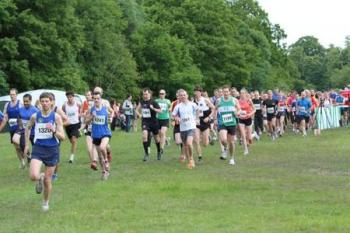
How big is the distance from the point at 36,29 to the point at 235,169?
40.6m

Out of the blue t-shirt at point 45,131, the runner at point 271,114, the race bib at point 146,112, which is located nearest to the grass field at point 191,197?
the blue t-shirt at point 45,131

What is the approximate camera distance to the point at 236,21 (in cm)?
8950

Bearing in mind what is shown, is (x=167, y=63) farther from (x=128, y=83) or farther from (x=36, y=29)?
(x=36, y=29)

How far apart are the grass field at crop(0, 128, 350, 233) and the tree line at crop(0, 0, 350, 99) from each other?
35102mm

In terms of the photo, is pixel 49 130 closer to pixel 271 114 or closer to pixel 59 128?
pixel 59 128

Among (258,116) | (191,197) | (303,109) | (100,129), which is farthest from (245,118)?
(191,197)

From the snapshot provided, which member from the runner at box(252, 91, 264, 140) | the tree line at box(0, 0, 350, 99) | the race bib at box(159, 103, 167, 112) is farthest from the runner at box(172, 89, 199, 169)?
the tree line at box(0, 0, 350, 99)

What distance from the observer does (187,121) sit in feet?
59.4

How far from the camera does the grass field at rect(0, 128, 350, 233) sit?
402 inches

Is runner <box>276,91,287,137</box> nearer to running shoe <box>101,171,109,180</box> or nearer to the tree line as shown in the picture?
running shoe <box>101,171,109,180</box>

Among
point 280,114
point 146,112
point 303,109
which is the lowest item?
point 280,114

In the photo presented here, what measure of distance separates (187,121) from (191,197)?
5.36 metres

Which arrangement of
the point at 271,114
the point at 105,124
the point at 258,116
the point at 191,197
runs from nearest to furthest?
the point at 191,197 → the point at 105,124 → the point at 258,116 → the point at 271,114

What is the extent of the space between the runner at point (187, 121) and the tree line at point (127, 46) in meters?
35.9
